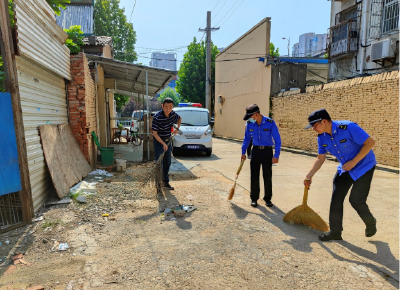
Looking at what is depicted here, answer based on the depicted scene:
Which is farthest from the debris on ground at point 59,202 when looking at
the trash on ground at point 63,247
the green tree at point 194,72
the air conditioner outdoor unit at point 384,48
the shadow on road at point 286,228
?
the green tree at point 194,72

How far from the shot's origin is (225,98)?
72.2ft

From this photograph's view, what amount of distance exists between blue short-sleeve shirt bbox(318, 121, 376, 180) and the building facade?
11111 millimetres

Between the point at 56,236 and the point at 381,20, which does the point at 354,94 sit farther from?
the point at 56,236

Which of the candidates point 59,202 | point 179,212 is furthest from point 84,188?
point 179,212

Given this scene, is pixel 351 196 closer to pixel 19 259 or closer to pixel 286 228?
pixel 286 228

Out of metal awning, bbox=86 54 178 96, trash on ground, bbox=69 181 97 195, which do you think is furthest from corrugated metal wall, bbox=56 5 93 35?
trash on ground, bbox=69 181 97 195

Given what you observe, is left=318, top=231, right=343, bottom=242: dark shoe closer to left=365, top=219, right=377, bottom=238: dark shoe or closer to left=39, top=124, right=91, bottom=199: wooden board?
left=365, top=219, right=377, bottom=238: dark shoe

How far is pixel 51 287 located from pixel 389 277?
3.01 metres

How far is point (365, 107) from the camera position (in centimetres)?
860

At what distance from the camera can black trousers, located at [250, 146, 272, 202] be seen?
→ 14.3 ft

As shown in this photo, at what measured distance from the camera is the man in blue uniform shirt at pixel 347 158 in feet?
9.42

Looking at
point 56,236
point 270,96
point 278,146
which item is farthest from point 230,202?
point 270,96

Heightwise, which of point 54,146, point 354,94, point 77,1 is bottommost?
point 54,146

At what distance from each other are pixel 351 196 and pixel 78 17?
57.6 ft
